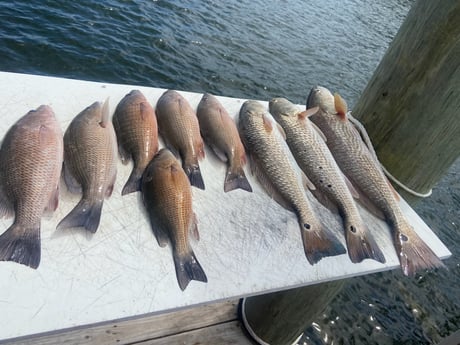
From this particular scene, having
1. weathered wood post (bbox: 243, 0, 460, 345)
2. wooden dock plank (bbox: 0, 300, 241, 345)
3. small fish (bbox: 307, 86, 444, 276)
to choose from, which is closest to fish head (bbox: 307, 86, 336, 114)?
small fish (bbox: 307, 86, 444, 276)

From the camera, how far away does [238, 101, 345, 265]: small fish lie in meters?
2.38

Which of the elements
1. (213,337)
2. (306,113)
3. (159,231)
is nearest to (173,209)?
(159,231)

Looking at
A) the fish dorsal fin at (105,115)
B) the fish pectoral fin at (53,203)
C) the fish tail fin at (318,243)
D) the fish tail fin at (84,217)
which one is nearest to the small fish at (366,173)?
the fish tail fin at (318,243)

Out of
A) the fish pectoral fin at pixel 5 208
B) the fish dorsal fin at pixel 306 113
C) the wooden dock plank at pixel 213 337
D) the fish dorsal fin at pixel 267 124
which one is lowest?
the wooden dock plank at pixel 213 337

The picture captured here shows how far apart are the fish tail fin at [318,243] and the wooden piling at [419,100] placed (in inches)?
38.7

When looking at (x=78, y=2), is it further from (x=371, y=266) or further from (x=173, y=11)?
(x=371, y=266)

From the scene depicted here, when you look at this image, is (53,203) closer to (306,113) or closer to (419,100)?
(306,113)

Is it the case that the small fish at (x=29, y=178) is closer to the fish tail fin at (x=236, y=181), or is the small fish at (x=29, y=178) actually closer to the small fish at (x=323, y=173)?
the fish tail fin at (x=236, y=181)

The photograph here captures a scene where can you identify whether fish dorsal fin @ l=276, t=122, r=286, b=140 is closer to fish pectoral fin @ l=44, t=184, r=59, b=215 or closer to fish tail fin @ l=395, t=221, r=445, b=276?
fish tail fin @ l=395, t=221, r=445, b=276

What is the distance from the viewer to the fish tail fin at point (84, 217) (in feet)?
6.57

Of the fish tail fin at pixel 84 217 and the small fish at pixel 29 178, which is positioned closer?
the small fish at pixel 29 178

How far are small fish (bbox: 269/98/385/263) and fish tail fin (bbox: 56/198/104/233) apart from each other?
1.43 metres

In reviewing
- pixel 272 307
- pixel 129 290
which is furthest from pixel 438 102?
pixel 129 290

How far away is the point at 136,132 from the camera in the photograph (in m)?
2.56
